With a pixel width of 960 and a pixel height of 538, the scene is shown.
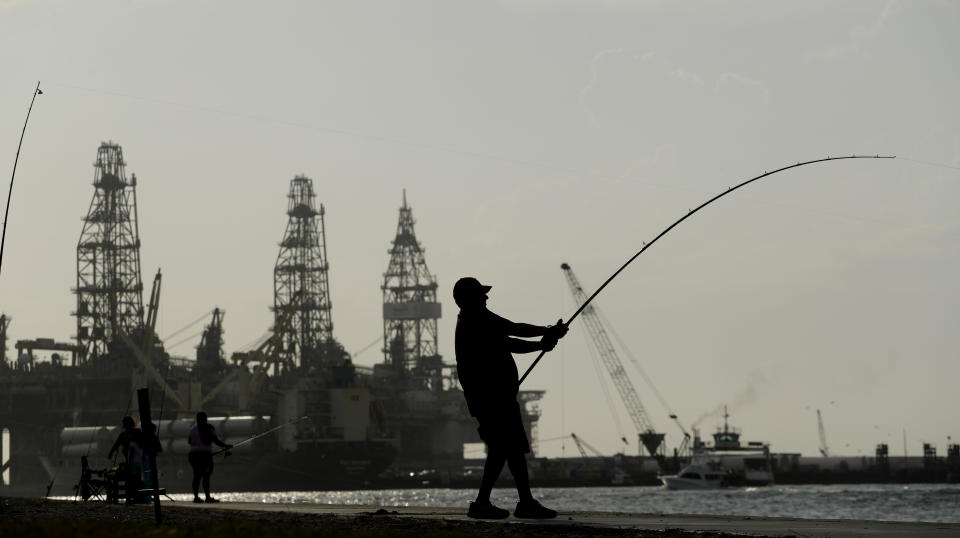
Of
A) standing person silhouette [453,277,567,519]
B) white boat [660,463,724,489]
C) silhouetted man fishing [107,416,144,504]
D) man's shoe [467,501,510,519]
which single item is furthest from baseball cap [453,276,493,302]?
white boat [660,463,724,489]

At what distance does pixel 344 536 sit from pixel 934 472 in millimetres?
181550

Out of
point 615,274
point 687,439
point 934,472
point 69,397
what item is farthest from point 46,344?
point 615,274

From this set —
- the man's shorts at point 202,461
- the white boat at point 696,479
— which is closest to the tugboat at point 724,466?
the white boat at point 696,479

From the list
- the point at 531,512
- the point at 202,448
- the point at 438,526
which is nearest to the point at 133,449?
the point at 202,448

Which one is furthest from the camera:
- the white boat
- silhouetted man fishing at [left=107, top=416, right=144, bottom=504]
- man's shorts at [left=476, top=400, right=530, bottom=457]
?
the white boat

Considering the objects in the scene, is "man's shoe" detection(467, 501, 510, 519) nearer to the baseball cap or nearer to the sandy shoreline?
the sandy shoreline

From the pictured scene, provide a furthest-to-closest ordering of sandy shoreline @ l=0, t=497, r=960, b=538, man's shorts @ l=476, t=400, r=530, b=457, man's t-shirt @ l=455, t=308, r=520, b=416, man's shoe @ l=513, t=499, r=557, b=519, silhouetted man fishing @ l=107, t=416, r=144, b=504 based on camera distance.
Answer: silhouetted man fishing @ l=107, t=416, r=144, b=504 < man's shoe @ l=513, t=499, r=557, b=519 < man's t-shirt @ l=455, t=308, r=520, b=416 < man's shorts @ l=476, t=400, r=530, b=457 < sandy shoreline @ l=0, t=497, r=960, b=538

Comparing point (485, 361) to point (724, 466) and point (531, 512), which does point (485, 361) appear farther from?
point (724, 466)

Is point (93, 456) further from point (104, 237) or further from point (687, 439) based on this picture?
point (687, 439)

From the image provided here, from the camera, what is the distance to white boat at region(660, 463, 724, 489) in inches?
5822

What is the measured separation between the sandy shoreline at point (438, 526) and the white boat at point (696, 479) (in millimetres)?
133509

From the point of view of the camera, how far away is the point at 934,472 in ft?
598

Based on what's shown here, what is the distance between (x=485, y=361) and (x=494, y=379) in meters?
0.20

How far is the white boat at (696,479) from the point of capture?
147875mm
